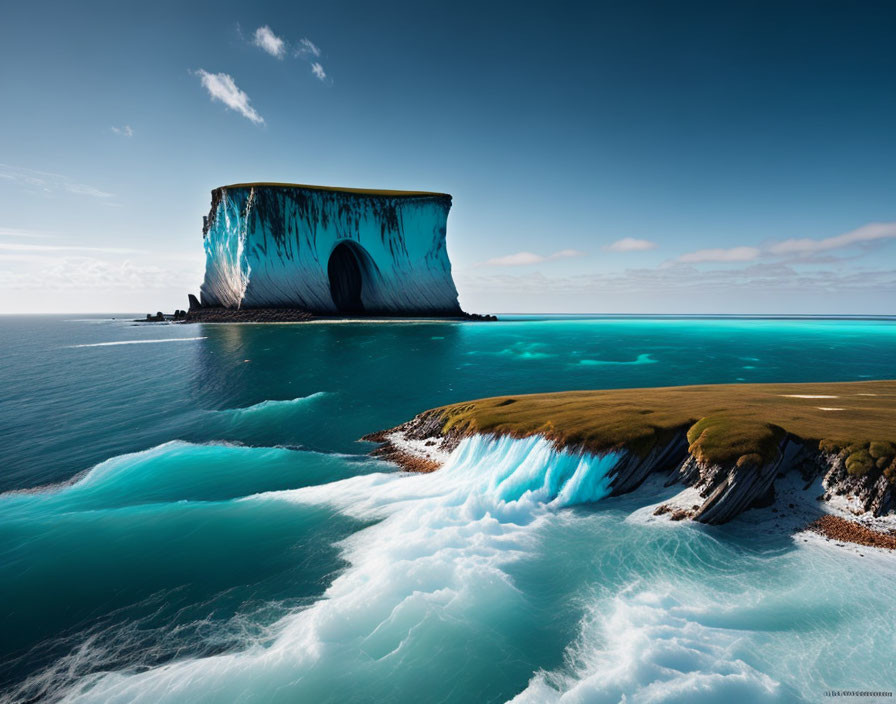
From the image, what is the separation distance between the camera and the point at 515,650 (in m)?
7.59

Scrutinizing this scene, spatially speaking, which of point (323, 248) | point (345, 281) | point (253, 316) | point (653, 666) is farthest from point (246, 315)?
point (653, 666)

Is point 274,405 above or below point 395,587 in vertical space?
above

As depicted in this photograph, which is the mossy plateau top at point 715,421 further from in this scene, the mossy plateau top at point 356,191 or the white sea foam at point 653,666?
the mossy plateau top at point 356,191

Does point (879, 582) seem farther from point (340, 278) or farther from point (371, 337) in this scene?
point (340, 278)

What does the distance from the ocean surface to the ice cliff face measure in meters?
78.5

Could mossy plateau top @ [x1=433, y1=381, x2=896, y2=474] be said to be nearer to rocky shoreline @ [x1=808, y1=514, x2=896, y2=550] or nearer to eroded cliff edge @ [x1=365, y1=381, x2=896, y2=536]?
eroded cliff edge @ [x1=365, y1=381, x2=896, y2=536]

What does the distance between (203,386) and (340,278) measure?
83.6 m

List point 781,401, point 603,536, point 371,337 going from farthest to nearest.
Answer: point 371,337
point 781,401
point 603,536

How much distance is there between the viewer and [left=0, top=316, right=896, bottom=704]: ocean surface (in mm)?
7012

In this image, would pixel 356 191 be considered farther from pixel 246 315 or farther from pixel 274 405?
pixel 274 405

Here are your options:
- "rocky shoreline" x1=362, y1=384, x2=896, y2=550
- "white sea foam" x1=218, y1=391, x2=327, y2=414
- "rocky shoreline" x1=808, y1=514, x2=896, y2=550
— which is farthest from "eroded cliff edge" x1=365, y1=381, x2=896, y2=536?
"white sea foam" x1=218, y1=391, x2=327, y2=414

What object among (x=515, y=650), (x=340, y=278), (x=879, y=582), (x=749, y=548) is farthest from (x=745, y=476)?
(x=340, y=278)

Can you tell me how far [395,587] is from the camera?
30.5 feet

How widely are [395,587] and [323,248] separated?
312 ft
